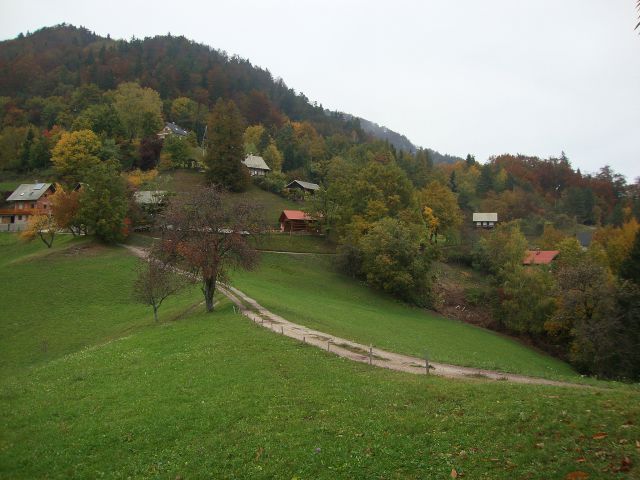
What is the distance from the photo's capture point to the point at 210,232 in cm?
3338

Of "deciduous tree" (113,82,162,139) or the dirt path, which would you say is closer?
the dirt path

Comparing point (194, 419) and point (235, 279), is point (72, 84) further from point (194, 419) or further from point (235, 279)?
point (194, 419)

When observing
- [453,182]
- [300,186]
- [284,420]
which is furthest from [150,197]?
[453,182]

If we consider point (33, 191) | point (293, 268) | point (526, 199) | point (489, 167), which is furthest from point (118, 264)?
point (489, 167)

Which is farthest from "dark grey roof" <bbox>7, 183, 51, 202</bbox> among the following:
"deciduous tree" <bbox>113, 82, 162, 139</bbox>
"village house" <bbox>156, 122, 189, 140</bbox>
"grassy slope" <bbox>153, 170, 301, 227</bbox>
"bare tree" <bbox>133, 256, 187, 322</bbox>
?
"bare tree" <bbox>133, 256, 187, 322</bbox>

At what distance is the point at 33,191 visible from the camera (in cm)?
7831

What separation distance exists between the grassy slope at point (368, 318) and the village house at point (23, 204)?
43479 millimetres

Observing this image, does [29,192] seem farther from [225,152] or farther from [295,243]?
[295,243]

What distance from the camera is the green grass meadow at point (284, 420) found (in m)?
11.0

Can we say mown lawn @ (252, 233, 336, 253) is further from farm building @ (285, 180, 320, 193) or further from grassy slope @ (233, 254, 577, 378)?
farm building @ (285, 180, 320, 193)

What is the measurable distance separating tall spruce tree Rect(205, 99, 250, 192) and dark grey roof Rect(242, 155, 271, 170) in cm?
1622

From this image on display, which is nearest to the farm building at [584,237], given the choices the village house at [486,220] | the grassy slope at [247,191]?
the village house at [486,220]

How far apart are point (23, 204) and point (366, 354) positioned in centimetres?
7657

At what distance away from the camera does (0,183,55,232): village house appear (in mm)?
75062
